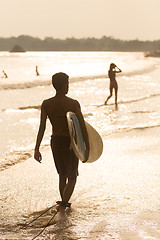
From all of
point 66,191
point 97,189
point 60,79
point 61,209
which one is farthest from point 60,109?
point 97,189

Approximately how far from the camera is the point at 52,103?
4254mm

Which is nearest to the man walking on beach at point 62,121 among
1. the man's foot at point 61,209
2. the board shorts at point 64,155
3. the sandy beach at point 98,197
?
the board shorts at point 64,155

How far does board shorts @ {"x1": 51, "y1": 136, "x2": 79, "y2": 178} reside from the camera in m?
4.29

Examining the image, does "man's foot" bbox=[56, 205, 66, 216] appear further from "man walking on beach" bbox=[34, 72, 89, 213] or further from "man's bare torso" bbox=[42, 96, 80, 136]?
"man's bare torso" bbox=[42, 96, 80, 136]

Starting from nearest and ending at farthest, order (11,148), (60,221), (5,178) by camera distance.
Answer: (60,221), (5,178), (11,148)

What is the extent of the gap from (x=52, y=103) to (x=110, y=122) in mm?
7522

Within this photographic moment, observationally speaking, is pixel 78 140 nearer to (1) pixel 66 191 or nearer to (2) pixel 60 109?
(2) pixel 60 109

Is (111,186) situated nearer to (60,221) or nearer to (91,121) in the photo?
(60,221)

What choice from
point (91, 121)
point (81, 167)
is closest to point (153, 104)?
point (91, 121)

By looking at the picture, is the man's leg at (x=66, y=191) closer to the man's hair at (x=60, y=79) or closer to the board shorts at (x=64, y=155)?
the board shorts at (x=64, y=155)

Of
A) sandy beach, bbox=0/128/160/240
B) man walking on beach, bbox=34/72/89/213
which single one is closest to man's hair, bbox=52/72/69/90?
man walking on beach, bbox=34/72/89/213

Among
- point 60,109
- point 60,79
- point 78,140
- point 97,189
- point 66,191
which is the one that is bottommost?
point 97,189

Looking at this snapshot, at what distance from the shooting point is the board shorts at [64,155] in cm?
429

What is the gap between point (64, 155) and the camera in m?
4.30
